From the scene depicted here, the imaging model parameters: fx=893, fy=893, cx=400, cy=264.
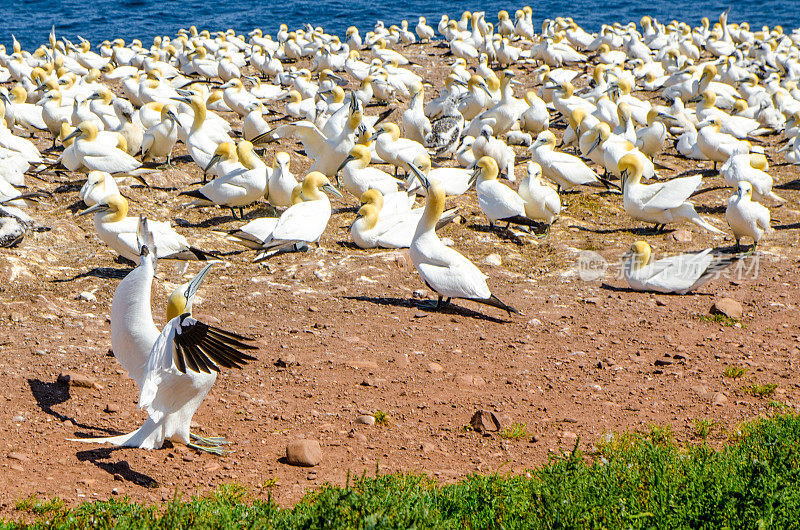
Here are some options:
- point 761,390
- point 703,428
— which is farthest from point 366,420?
point 761,390

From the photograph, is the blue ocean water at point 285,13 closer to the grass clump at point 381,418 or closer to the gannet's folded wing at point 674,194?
the gannet's folded wing at point 674,194

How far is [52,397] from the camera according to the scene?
17.1 feet

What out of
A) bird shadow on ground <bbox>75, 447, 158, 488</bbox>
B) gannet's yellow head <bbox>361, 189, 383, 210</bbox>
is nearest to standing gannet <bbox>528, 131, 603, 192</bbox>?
gannet's yellow head <bbox>361, 189, 383, 210</bbox>

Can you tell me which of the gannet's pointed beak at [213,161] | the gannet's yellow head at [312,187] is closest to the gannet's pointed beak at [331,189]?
the gannet's yellow head at [312,187]

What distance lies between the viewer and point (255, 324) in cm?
676

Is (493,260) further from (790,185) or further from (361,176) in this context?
(790,185)

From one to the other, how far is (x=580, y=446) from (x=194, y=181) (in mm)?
7392

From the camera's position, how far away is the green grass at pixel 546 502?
12.7ft

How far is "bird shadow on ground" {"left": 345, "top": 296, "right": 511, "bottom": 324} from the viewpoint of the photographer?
720 cm

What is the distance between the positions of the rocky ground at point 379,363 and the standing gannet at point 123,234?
269 millimetres

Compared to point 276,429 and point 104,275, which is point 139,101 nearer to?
point 104,275

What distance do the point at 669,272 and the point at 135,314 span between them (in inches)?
191

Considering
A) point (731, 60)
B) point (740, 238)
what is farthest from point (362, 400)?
point (731, 60)

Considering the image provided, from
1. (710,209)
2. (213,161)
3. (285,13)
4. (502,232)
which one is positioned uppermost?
(213,161)
